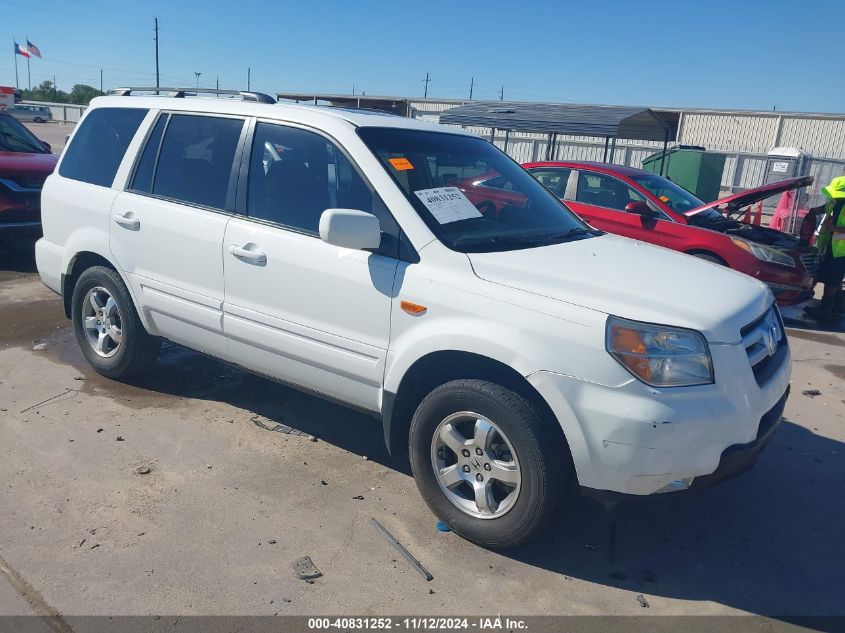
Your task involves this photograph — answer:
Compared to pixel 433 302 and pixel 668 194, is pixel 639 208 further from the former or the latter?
pixel 433 302

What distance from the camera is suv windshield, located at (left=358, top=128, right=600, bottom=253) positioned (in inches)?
134

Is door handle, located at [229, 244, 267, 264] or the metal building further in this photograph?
the metal building

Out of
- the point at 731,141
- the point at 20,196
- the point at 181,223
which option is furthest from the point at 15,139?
the point at 731,141

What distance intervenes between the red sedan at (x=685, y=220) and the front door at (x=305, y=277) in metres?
5.04

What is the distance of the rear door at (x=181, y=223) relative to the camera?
13.1 ft

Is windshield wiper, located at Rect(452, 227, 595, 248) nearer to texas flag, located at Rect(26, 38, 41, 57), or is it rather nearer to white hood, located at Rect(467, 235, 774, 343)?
white hood, located at Rect(467, 235, 774, 343)

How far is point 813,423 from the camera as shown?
16.2 feet

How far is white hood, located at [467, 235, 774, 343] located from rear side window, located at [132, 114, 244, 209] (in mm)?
1771

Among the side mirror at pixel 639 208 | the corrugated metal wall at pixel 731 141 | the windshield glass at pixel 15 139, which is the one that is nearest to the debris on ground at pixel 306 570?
the side mirror at pixel 639 208

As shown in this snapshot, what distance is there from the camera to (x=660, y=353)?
2756 mm

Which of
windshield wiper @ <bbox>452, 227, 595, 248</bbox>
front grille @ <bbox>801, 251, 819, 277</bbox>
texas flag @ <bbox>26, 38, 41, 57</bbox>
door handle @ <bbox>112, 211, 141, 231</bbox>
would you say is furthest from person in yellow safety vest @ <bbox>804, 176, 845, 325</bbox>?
texas flag @ <bbox>26, 38, 41, 57</bbox>

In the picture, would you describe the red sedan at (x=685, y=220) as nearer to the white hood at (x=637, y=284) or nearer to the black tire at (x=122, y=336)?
the white hood at (x=637, y=284)

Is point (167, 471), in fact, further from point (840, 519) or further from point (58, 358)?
point (840, 519)

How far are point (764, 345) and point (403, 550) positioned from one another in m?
1.96
